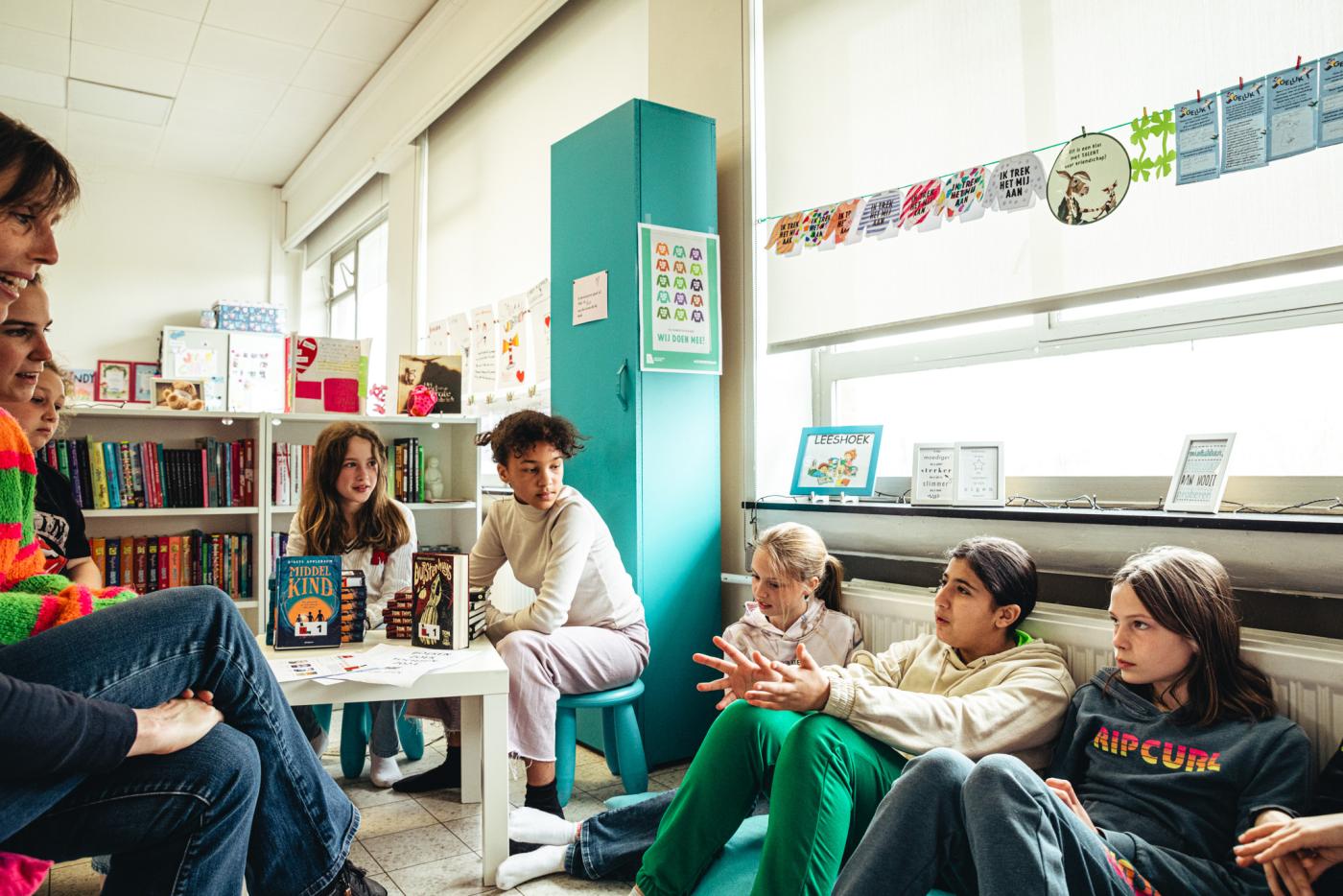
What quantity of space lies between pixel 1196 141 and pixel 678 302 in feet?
4.63

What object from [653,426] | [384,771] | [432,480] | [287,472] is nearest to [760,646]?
[653,426]

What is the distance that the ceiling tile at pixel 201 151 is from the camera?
634cm

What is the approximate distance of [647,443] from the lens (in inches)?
107

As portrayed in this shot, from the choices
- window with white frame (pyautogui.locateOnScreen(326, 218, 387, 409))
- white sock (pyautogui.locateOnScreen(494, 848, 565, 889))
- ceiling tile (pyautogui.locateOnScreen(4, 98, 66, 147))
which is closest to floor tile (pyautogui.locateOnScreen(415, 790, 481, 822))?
white sock (pyautogui.locateOnScreen(494, 848, 565, 889))

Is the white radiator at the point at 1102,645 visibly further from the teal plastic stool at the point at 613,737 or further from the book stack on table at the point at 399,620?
the book stack on table at the point at 399,620

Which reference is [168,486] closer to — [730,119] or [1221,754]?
[730,119]

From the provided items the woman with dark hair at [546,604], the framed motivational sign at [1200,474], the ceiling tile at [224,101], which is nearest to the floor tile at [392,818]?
the woman with dark hair at [546,604]

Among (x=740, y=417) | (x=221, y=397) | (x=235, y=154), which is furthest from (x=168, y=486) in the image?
(x=235, y=154)

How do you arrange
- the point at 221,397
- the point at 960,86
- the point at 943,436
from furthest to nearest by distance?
the point at 221,397 → the point at 943,436 → the point at 960,86

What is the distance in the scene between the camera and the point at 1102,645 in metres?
1.76

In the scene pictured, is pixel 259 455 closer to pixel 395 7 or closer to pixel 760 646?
pixel 760 646

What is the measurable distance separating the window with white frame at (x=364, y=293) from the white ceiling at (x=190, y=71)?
2.62 ft

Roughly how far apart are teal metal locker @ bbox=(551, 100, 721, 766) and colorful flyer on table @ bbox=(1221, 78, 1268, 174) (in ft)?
4.76

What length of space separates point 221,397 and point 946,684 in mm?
6299
